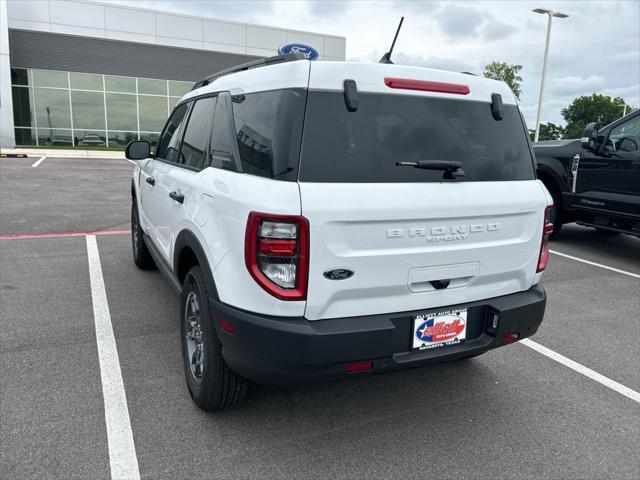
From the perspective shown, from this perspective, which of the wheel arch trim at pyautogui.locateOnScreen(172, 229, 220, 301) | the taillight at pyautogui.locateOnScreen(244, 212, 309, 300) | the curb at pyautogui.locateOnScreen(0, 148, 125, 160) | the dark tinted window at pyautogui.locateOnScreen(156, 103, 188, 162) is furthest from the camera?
the curb at pyautogui.locateOnScreen(0, 148, 125, 160)

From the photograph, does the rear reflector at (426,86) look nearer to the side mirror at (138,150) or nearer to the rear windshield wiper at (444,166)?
the rear windshield wiper at (444,166)

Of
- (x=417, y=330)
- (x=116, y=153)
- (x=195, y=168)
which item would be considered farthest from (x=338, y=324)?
(x=116, y=153)

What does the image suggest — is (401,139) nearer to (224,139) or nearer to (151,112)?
(224,139)

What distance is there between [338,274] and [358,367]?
463 millimetres

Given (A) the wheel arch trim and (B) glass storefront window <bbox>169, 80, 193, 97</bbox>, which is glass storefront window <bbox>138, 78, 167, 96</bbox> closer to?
(B) glass storefront window <bbox>169, 80, 193, 97</bbox>

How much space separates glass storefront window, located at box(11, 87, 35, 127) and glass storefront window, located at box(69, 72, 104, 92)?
2.08 metres

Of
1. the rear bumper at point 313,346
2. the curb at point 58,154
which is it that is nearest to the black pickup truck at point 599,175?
the rear bumper at point 313,346

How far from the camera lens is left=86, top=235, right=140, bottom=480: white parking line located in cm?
244

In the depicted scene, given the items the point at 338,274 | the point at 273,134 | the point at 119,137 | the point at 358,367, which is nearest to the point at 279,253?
the point at 338,274

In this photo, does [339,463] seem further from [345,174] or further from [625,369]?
[625,369]

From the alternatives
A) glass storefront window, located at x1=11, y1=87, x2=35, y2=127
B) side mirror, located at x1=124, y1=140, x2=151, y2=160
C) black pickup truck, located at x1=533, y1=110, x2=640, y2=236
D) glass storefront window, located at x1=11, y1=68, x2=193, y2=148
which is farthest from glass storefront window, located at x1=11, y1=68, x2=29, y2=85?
black pickup truck, located at x1=533, y1=110, x2=640, y2=236

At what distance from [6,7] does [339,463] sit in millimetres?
28374

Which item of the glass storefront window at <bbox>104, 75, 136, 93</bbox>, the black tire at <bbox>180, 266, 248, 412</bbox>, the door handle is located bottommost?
the black tire at <bbox>180, 266, 248, 412</bbox>

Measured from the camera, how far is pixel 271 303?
2.26 m
